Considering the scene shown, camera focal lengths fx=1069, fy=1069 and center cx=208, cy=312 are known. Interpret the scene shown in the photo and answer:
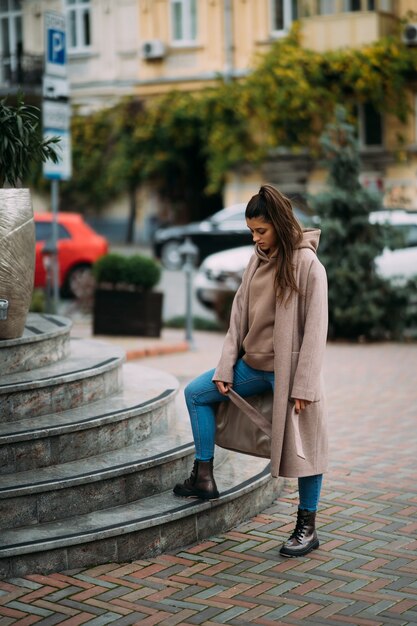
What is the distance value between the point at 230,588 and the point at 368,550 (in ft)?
3.12

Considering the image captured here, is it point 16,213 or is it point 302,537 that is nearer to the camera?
point 302,537

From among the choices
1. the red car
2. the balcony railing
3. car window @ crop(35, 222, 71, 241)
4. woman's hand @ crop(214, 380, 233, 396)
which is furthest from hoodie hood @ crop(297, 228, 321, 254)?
the balcony railing

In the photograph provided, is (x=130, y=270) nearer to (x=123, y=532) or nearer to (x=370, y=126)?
(x=123, y=532)

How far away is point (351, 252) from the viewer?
13969 millimetres

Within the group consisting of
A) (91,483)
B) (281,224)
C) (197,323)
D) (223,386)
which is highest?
(281,224)

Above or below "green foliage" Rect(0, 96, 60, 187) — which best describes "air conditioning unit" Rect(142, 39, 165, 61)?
above

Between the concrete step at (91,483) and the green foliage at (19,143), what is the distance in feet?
6.04

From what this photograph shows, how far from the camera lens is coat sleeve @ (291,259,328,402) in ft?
17.1

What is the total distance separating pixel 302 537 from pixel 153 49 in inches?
1099

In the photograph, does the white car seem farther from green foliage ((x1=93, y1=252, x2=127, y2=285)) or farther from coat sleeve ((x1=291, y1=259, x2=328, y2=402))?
coat sleeve ((x1=291, y1=259, x2=328, y2=402))

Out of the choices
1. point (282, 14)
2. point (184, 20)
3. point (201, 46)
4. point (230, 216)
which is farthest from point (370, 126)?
point (230, 216)

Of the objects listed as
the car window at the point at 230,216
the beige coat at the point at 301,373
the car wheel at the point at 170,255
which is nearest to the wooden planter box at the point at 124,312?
the beige coat at the point at 301,373

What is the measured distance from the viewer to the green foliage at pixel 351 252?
547 inches

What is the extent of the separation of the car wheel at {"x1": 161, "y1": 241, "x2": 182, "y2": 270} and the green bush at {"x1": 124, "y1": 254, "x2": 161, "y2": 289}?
1184 cm
